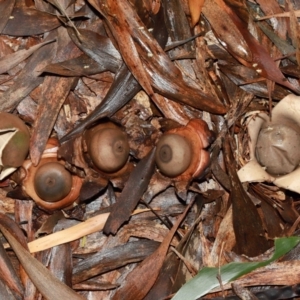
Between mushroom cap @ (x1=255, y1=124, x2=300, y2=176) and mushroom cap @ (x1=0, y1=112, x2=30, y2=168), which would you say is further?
mushroom cap @ (x1=255, y1=124, x2=300, y2=176)

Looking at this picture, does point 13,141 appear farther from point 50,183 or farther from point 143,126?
point 143,126

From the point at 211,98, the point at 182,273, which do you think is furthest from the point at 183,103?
the point at 182,273

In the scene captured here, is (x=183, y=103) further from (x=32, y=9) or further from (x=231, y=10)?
(x=32, y=9)

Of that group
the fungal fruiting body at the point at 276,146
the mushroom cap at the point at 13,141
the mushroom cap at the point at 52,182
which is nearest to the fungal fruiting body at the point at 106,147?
the mushroom cap at the point at 52,182

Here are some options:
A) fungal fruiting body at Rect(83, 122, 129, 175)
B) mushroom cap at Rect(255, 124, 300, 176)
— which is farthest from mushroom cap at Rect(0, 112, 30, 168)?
mushroom cap at Rect(255, 124, 300, 176)

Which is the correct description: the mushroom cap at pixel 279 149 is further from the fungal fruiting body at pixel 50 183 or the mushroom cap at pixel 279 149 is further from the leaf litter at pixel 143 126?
the fungal fruiting body at pixel 50 183

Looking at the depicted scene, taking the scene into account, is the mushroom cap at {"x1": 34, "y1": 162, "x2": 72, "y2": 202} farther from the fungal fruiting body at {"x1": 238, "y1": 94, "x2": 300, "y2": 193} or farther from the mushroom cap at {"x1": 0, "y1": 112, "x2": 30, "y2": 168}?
the fungal fruiting body at {"x1": 238, "y1": 94, "x2": 300, "y2": 193}

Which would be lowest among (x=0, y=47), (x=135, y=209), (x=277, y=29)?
(x=135, y=209)
